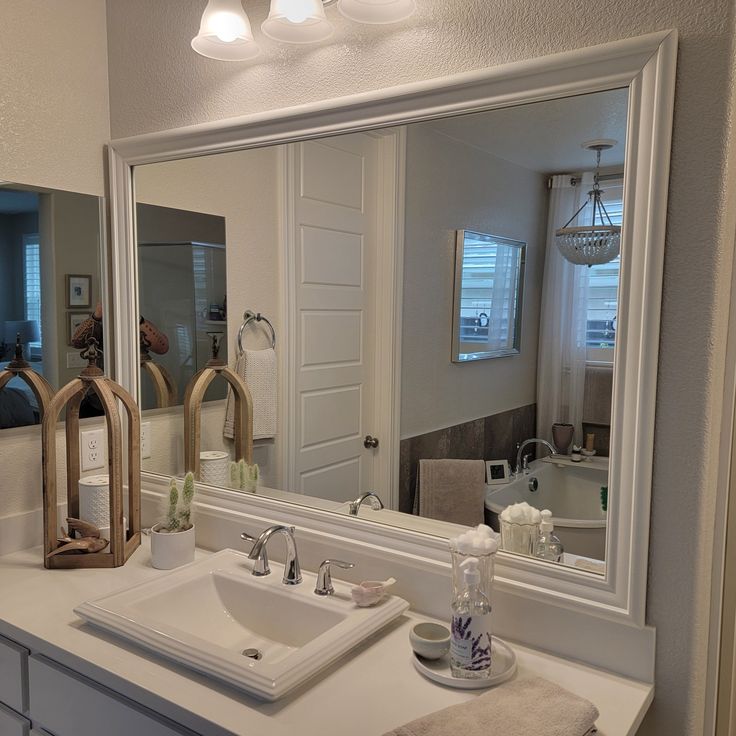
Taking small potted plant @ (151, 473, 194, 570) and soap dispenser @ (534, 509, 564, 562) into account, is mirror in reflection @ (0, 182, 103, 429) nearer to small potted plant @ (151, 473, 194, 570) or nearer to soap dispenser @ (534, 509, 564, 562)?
small potted plant @ (151, 473, 194, 570)

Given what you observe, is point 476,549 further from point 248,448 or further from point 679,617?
point 248,448

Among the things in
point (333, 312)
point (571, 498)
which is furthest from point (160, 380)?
point (571, 498)

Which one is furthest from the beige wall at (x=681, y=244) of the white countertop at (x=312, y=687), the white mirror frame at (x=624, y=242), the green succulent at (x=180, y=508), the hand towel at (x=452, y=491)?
the green succulent at (x=180, y=508)

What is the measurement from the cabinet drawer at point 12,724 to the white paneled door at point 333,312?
74cm

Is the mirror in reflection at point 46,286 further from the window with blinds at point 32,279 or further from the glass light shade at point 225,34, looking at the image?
the glass light shade at point 225,34

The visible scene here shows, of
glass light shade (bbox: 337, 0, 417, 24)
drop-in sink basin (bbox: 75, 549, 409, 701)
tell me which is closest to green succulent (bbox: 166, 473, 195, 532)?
drop-in sink basin (bbox: 75, 549, 409, 701)

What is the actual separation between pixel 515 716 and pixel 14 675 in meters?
1.04

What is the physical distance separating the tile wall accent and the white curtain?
0.05 m

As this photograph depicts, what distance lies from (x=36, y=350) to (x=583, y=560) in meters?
1.45

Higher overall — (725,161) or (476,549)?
(725,161)

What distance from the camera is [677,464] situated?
1.16m

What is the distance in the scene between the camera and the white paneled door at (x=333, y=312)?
1.54 m

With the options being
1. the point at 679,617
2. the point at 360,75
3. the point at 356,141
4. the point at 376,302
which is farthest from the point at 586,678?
the point at 360,75

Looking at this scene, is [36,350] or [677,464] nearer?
[677,464]
